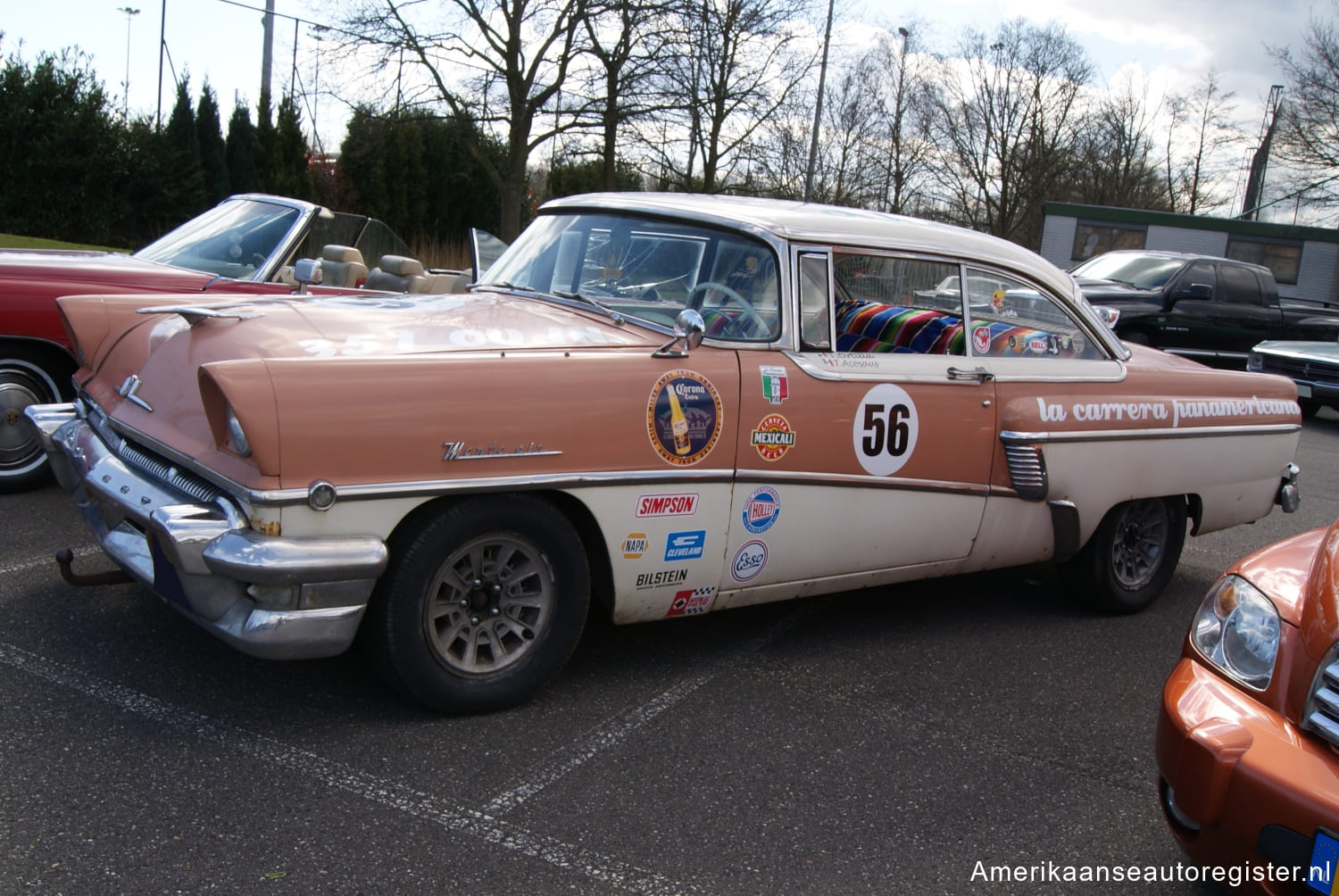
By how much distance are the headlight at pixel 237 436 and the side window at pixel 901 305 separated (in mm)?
2224

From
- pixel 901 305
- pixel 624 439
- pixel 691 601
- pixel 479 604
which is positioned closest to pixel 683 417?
pixel 624 439

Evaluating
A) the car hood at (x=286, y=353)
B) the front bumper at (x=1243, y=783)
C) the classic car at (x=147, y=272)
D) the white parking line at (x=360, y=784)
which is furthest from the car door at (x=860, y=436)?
the classic car at (x=147, y=272)

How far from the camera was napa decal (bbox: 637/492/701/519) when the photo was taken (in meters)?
3.60

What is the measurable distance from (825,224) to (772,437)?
0.97 m

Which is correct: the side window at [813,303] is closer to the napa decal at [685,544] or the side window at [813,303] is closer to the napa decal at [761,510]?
the napa decal at [761,510]

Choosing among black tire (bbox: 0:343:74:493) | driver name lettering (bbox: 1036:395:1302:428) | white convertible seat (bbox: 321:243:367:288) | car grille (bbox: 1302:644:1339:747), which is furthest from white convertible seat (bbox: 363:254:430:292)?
car grille (bbox: 1302:644:1339:747)

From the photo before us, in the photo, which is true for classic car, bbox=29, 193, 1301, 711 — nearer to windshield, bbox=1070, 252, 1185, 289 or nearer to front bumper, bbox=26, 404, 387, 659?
front bumper, bbox=26, 404, 387, 659

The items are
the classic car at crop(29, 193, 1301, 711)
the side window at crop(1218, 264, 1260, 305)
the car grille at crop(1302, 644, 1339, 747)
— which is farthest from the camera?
the side window at crop(1218, 264, 1260, 305)

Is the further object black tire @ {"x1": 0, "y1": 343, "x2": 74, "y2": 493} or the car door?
black tire @ {"x1": 0, "y1": 343, "x2": 74, "y2": 493}

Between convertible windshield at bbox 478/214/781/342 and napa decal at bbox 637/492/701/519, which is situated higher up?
convertible windshield at bbox 478/214/781/342

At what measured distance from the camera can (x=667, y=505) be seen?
3637mm

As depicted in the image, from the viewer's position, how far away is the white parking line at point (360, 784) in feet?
8.88

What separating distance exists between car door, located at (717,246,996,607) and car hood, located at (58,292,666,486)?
0.56 meters

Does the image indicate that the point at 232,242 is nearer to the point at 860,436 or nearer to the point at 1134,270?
the point at 860,436
